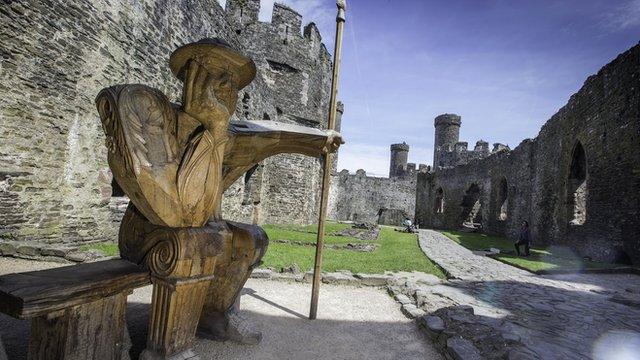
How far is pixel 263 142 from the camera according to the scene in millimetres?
2730

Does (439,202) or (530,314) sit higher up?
(439,202)

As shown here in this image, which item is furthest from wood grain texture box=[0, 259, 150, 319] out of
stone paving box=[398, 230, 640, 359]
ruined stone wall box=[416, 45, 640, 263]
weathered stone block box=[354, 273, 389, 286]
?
ruined stone wall box=[416, 45, 640, 263]

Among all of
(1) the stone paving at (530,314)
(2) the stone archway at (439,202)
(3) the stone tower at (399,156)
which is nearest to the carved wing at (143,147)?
(1) the stone paving at (530,314)

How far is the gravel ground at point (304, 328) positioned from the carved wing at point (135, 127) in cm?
132

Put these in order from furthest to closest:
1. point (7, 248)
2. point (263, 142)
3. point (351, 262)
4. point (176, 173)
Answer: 1. point (351, 262)
2. point (7, 248)
3. point (263, 142)
4. point (176, 173)

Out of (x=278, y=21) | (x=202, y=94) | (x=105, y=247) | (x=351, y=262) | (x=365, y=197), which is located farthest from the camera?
(x=365, y=197)

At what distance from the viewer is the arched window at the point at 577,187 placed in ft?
41.4

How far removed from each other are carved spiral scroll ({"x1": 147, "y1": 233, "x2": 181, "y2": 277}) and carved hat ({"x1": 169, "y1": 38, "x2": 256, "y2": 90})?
1.04 meters

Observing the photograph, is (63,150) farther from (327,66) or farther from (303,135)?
Result: (327,66)

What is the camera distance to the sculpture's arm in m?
2.63

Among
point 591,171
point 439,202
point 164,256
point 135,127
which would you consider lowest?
point 164,256

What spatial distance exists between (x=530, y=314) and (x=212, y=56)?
461 cm

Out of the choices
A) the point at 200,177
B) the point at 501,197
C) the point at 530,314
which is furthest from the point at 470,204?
the point at 200,177

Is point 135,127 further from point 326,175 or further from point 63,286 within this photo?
point 326,175
